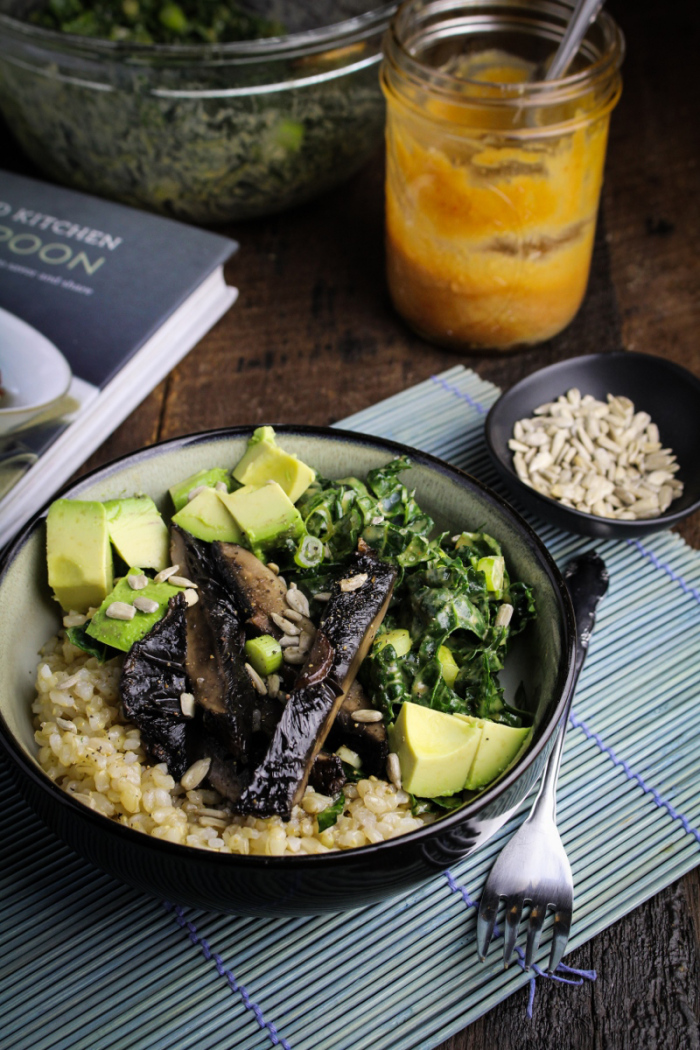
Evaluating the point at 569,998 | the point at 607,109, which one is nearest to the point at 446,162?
the point at 607,109

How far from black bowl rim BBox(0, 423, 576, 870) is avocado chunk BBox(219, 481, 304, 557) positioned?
233mm

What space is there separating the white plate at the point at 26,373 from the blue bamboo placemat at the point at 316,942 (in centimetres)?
114

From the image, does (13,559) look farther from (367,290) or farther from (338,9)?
(338,9)

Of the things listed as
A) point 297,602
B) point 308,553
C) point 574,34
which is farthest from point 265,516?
point 574,34

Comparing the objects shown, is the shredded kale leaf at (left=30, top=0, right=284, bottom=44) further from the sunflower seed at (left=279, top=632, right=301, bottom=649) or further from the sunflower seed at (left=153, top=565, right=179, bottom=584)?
the sunflower seed at (left=279, top=632, right=301, bottom=649)

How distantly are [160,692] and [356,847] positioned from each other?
1.77ft

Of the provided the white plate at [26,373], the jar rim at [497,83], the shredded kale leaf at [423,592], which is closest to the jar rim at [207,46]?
the jar rim at [497,83]

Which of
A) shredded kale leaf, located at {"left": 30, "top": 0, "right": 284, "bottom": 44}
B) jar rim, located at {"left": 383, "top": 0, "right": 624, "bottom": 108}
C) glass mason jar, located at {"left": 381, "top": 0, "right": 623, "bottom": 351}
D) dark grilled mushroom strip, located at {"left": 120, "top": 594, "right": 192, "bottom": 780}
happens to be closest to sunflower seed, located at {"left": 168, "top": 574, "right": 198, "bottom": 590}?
dark grilled mushroom strip, located at {"left": 120, "top": 594, "right": 192, "bottom": 780}

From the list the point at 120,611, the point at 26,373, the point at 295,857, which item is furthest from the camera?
the point at 26,373

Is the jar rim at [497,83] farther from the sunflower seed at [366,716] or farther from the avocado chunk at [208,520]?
the sunflower seed at [366,716]

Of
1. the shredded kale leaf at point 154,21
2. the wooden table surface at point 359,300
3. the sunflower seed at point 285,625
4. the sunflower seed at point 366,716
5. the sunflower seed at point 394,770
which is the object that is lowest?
the wooden table surface at point 359,300

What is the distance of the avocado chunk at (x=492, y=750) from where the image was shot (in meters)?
1.78

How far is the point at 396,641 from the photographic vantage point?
1995 millimetres

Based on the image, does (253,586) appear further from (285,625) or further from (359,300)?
(359,300)
